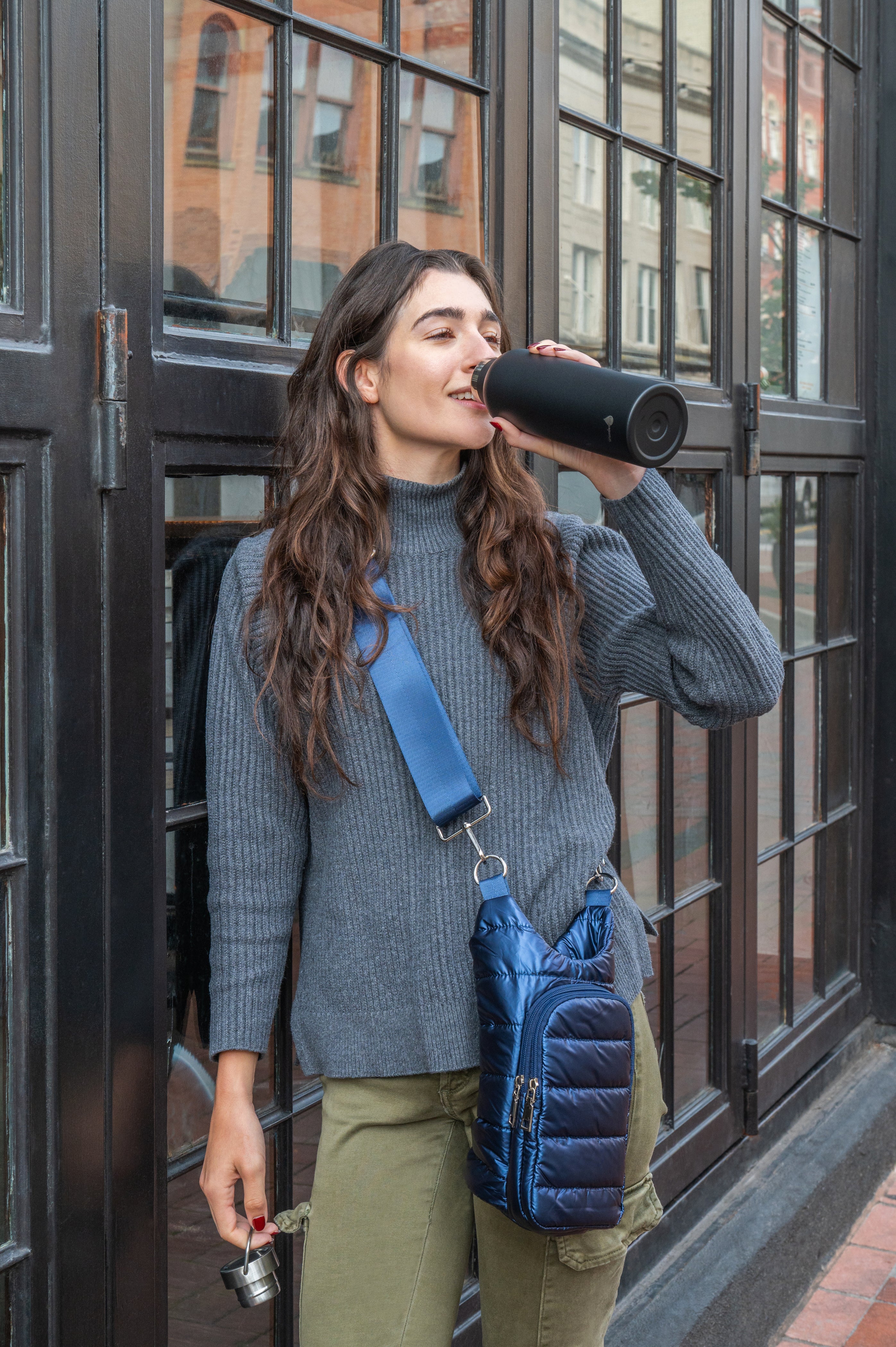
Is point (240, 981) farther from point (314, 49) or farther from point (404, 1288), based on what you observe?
point (314, 49)

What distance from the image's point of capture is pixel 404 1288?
164 centimetres

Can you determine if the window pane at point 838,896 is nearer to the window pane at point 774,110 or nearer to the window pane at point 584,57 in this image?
the window pane at point 774,110

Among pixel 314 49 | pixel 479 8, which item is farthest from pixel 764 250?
pixel 314 49

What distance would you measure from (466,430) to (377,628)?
260 millimetres

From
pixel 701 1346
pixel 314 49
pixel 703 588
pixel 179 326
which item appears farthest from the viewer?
pixel 701 1346

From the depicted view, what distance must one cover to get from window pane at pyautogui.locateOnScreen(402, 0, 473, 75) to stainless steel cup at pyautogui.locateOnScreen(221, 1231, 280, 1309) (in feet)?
5.58

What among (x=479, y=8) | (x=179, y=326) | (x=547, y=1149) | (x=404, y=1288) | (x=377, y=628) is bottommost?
(x=404, y=1288)

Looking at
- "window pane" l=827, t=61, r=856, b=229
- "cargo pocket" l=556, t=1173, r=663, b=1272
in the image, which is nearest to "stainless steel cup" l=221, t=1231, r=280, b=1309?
"cargo pocket" l=556, t=1173, r=663, b=1272

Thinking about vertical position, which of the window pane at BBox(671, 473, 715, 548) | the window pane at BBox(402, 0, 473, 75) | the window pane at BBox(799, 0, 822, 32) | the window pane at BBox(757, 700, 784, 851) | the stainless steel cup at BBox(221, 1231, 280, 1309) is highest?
the window pane at BBox(799, 0, 822, 32)

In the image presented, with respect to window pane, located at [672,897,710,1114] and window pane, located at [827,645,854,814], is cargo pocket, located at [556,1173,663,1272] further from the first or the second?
window pane, located at [827,645,854,814]

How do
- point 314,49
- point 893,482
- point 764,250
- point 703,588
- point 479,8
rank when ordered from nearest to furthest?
point 703,588, point 314,49, point 479,8, point 764,250, point 893,482

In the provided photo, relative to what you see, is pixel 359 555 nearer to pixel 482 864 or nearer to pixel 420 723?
pixel 420 723

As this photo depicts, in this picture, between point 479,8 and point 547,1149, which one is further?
point 479,8

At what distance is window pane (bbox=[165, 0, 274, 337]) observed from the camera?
1751 mm
